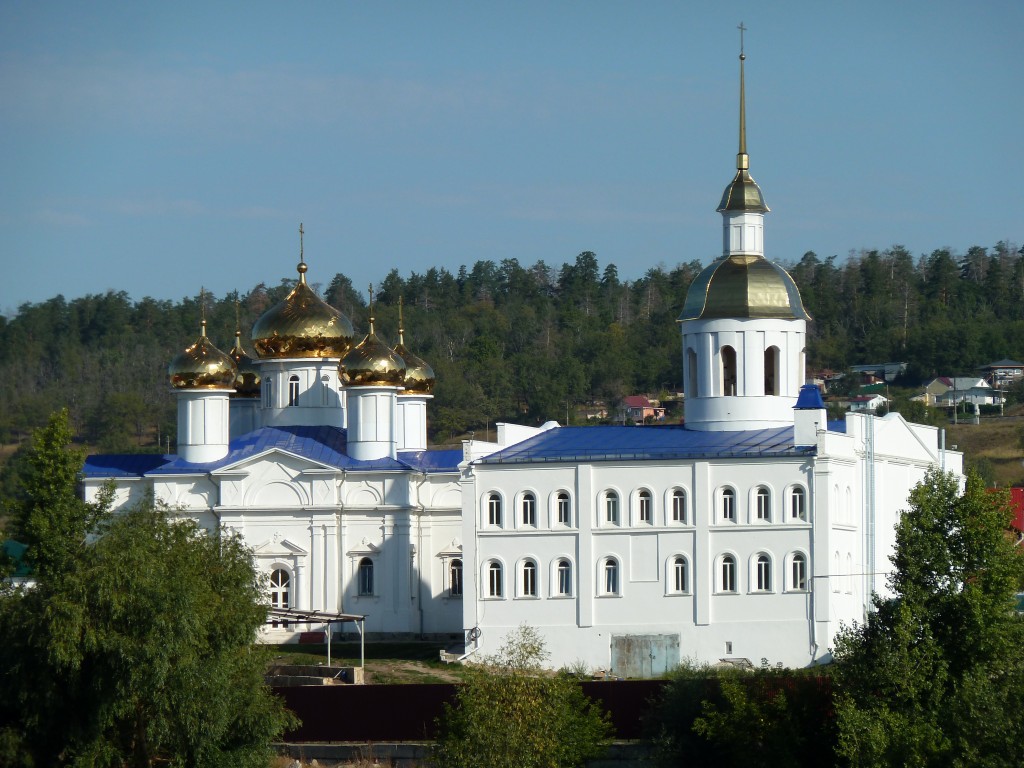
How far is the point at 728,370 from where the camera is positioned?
4881 cm

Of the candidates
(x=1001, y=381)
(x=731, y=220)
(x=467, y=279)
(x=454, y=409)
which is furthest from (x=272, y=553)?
(x=467, y=279)

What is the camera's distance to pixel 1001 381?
325 ft

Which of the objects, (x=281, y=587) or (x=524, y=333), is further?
(x=524, y=333)

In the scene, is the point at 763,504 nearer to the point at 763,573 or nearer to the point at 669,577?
the point at 763,573

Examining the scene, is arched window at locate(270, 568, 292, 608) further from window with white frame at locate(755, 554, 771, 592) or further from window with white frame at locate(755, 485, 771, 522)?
window with white frame at locate(755, 485, 771, 522)

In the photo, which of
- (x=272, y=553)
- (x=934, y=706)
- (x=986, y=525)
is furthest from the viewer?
(x=272, y=553)

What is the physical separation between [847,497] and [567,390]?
54.3m

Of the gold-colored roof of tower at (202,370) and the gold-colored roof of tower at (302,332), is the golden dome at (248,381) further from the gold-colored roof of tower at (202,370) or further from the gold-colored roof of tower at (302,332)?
the gold-colored roof of tower at (202,370)

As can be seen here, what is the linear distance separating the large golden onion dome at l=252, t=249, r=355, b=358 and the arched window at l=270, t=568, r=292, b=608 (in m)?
6.24

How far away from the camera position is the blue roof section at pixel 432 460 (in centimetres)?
5047

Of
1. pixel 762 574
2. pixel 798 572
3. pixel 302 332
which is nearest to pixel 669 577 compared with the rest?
pixel 762 574

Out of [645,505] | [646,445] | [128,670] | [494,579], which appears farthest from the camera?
[646,445]

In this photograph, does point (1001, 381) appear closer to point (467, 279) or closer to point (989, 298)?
point (989, 298)

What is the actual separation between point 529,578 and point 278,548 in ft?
23.0
